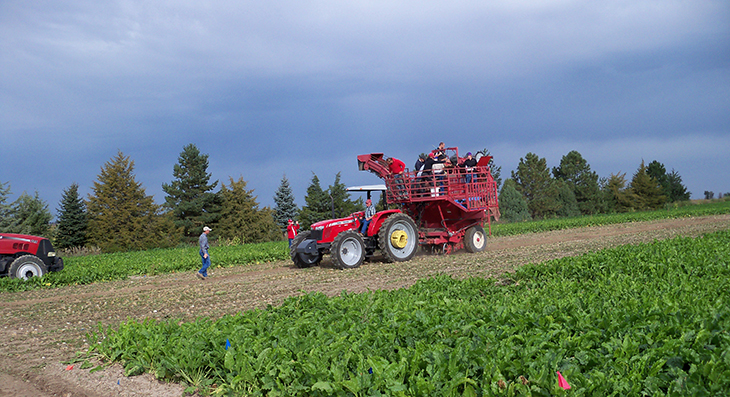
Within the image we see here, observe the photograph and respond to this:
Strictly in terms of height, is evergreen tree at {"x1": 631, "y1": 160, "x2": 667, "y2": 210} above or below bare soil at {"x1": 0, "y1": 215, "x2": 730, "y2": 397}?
above

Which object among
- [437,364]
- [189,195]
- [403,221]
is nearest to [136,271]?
[403,221]

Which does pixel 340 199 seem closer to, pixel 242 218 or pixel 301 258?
pixel 242 218

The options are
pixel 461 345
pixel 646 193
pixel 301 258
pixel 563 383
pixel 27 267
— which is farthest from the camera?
pixel 646 193

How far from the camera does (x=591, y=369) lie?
11.8 ft

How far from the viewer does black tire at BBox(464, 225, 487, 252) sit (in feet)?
50.2

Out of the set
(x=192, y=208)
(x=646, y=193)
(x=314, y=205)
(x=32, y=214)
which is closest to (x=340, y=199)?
(x=314, y=205)

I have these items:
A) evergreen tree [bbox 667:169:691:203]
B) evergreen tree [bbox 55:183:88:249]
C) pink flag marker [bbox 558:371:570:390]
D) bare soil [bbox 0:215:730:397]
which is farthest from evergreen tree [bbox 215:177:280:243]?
evergreen tree [bbox 667:169:691:203]

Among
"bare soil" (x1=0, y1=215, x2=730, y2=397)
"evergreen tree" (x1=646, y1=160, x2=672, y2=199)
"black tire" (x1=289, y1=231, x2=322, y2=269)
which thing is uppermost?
"evergreen tree" (x1=646, y1=160, x2=672, y2=199)

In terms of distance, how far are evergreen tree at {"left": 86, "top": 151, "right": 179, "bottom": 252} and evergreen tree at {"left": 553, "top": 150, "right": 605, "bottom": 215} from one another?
4293 cm

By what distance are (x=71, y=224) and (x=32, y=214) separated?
7.80 metres

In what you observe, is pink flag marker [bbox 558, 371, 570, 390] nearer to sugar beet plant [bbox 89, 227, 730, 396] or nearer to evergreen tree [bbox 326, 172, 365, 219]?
sugar beet plant [bbox 89, 227, 730, 396]

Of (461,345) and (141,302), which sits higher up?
(461,345)

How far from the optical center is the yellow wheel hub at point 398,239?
1352cm

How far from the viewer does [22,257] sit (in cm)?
1346
